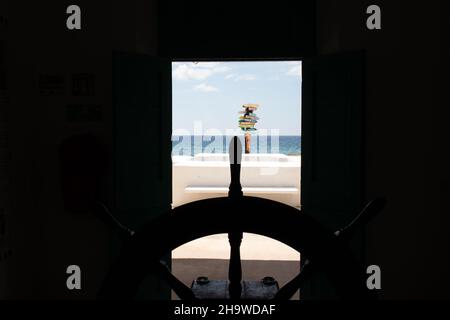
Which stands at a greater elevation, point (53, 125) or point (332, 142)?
point (53, 125)

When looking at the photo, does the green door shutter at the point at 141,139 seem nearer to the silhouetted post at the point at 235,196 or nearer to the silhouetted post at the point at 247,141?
the silhouetted post at the point at 235,196

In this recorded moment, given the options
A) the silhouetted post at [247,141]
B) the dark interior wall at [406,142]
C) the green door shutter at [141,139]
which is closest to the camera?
the dark interior wall at [406,142]

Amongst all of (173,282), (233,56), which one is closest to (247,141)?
(233,56)

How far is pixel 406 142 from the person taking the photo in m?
2.64

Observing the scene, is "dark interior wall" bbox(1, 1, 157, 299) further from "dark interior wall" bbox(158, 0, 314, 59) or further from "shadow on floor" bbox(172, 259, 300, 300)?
"shadow on floor" bbox(172, 259, 300, 300)

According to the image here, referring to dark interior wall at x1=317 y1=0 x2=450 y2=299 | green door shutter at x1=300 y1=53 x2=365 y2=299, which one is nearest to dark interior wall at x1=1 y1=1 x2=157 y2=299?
green door shutter at x1=300 y1=53 x2=365 y2=299

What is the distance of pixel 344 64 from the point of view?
8.76ft

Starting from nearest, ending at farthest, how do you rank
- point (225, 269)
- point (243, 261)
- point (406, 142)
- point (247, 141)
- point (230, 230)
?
point (230, 230) → point (406, 142) → point (225, 269) → point (243, 261) → point (247, 141)

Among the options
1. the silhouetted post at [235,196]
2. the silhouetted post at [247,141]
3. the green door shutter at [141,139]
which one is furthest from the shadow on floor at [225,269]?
the silhouetted post at [247,141]

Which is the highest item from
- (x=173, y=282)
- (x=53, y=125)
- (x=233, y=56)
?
(x=233, y=56)

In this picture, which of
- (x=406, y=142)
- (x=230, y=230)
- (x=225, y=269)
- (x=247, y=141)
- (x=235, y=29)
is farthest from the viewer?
Result: (x=247, y=141)

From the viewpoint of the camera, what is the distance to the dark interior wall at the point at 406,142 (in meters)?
2.58

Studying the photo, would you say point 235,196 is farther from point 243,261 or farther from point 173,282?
point 243,261

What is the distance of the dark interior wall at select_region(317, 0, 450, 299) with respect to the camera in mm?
2584
